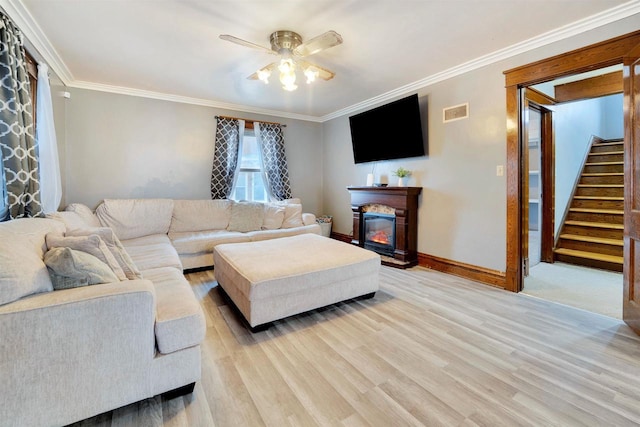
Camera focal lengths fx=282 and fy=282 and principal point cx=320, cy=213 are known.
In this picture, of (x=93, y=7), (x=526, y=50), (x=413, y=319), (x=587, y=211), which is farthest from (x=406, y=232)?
(x=93, y=7)

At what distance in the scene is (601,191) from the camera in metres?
4.38

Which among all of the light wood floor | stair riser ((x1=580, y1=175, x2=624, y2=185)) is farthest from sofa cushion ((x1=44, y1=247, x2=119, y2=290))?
stair riser ((x1=580, y1=175, x2=624, y2=185))

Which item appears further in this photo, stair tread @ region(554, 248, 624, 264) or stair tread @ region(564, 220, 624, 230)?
stair tread @ region(564, 220, 624, 230)

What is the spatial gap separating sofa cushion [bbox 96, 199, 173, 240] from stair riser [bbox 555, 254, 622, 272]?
5.51 m

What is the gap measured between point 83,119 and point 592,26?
18.1ft

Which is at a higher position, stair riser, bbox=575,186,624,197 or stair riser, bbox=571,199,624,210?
stair riser, bbox=575,186,624,197

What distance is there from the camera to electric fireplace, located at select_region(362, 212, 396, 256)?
13.2 ft

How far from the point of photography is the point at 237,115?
4.75m

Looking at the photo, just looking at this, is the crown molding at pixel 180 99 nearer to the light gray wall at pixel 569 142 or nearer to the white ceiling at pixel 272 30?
the white ceiling at pixel 272 30

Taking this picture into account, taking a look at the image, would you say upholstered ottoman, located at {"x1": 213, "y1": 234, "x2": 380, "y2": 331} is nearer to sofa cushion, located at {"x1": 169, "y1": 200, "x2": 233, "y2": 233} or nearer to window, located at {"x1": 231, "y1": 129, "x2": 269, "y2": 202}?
sofa cushion, located at {"x1": 169, "y1": 200, "x2": 233, "y2": 233}

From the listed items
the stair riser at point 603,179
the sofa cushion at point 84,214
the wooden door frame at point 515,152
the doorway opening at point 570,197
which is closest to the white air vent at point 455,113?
the wooden door frame at point 515,152

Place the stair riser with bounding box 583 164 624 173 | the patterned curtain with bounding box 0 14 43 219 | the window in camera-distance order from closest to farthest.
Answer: the patterned curtain with bounding box 0 14 43 219, the stair riser with bounding box 583 164 624 173, the window

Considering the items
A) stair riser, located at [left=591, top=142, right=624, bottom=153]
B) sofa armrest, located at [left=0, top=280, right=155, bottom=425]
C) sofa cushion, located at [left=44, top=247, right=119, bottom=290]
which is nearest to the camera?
sofa armrest, located at [left=0, top=280, right=155, bottom=425]

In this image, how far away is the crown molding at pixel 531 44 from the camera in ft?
7.11
